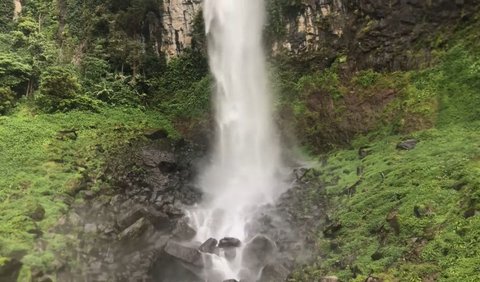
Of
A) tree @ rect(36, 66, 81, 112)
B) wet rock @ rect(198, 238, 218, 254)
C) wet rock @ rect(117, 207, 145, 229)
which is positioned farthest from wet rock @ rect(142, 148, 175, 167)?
wet rock @ rect(198, 238, 218, 254)

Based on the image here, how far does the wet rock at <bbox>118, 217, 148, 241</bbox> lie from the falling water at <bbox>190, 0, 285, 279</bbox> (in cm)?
240

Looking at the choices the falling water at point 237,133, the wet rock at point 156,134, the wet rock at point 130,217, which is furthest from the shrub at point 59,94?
the wet rock at point 130,217

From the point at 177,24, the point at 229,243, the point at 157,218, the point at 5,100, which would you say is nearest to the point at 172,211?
the point at 157,218

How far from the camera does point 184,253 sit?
15562 mm

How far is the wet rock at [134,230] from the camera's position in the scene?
15977mm

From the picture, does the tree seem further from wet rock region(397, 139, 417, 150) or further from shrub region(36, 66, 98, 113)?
wet rock region(397, 139, 417, 150)

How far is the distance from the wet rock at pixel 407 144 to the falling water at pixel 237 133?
5.56 metres

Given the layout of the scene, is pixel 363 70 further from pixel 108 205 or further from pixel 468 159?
pixel 108 205

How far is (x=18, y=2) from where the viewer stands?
106 ft

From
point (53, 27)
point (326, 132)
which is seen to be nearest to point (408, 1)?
point (326, 132)

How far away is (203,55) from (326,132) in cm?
1082

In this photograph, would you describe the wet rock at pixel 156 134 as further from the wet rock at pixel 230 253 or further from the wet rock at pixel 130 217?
the wet rock at pixel 230 253

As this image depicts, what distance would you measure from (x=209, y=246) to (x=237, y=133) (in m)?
10.4

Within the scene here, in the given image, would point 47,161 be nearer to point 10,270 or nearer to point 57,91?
point 57,91
